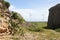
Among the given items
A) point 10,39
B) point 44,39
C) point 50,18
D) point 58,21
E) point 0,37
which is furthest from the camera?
point 50,18

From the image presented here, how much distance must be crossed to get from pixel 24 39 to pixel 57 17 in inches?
1142

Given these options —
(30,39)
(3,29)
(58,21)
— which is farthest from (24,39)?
(58,21)

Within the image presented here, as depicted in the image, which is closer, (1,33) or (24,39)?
(1,33)

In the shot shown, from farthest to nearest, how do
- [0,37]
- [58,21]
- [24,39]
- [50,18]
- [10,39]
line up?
[50,18] < [58,21] < [24,39] < [10,39] < [0,37]

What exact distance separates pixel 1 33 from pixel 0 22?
2.82 feet

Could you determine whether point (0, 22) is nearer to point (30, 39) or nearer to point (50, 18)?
point (30, 39)

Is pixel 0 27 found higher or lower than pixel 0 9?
lower

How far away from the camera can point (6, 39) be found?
44.7ft

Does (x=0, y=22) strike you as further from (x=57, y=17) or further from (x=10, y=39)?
(x=57, y=17)

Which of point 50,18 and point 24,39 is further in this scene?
point 50,18

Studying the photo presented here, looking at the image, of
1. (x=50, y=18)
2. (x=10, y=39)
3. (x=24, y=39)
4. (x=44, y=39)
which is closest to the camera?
(x=10, y=39)

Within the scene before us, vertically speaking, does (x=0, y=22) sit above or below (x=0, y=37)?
above

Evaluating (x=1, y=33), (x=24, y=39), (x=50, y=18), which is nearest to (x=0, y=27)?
(x=1, y=33)

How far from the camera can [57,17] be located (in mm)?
44469
